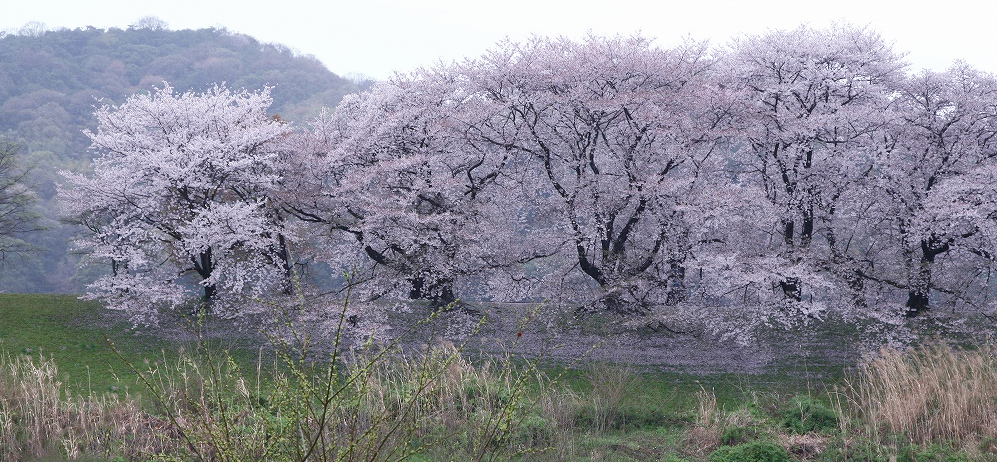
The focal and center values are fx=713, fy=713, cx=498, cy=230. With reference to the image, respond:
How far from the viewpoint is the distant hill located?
37094 millimetres

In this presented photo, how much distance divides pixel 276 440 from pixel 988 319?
1606 cm

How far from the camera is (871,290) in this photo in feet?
55.2

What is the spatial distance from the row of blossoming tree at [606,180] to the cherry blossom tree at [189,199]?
7 cm

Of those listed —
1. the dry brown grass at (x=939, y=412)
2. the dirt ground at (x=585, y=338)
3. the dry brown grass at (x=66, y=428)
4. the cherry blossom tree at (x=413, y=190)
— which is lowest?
the dirt ground at (x=585, y=338)

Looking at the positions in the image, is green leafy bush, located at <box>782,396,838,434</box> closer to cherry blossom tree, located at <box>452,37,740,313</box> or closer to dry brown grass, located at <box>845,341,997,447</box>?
dry brown grass, located at <box>845,341,997,447</box>

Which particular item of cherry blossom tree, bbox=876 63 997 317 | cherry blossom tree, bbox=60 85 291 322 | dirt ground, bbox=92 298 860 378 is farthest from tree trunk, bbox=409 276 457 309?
cherry blossom tree, bbox=876 63 997 317

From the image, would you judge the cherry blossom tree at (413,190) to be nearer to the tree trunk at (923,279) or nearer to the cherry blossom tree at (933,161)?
the cherry blossom tree at (933,161)

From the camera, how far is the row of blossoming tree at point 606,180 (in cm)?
1564

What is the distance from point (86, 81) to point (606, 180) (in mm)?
47579

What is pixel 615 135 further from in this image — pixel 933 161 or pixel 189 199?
pixel 189 199

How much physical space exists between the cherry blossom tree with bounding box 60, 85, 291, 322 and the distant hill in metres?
17.9

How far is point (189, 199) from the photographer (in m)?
16.8

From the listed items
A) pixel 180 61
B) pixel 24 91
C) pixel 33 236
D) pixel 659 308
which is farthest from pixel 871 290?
pixel 180 61

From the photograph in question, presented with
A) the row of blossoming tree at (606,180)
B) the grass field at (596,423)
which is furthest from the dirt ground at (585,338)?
the grass field at (596,423)
